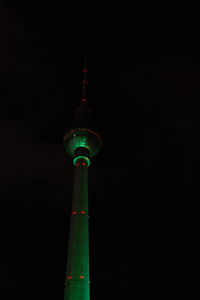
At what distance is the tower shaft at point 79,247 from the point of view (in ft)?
209

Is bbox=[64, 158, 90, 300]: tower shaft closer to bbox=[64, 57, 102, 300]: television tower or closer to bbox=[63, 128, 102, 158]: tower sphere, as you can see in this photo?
bbox=[64, 57, 102, 300]: television tower

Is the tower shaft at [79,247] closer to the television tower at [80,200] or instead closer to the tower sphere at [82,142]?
the television tower at [80,200]

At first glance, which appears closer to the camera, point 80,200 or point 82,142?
point 80,200

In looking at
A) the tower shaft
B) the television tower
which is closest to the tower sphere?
the television tower

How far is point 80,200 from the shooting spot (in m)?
75.3

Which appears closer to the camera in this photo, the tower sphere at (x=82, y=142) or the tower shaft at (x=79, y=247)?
the tower shaft at (x=79, y=247)

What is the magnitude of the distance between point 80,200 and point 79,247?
9834 mm

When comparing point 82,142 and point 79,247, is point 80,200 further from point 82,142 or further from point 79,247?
point 82,142

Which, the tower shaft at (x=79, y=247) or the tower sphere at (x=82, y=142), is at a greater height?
the tower sphere at (x=82, y=142)

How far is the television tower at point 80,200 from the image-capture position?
212 feet

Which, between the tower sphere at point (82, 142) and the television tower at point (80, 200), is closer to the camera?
the television tower at point (80, 200)

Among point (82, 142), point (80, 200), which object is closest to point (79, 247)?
point (80, 200)

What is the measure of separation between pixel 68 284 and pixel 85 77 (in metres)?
54.9

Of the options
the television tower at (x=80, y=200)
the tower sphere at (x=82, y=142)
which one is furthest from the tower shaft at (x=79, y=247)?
the tower sphere at (x=82, y=142)
